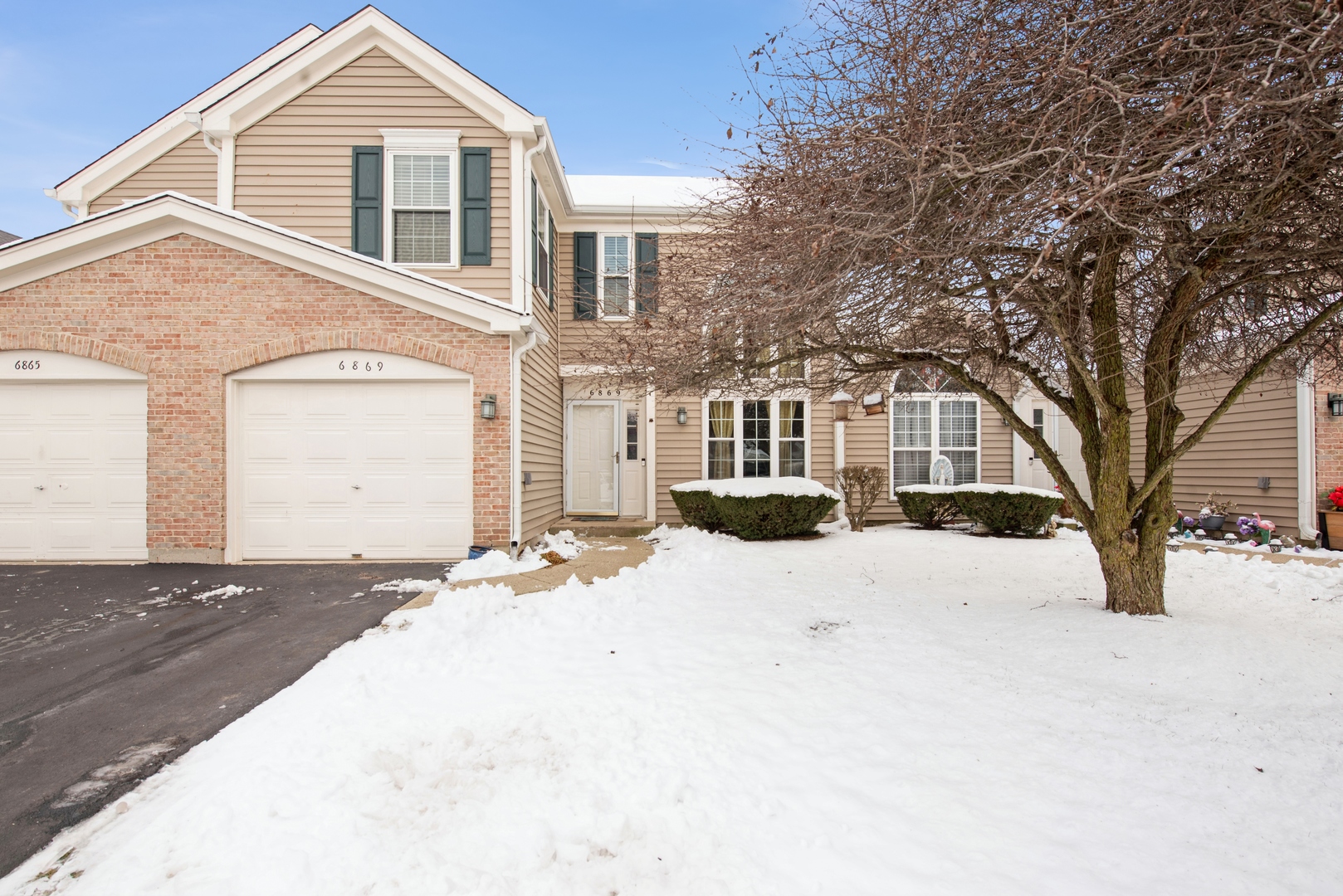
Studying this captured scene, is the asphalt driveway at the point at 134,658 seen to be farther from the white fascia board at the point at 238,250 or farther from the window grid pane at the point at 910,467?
the window grid pane at the point at 910,467

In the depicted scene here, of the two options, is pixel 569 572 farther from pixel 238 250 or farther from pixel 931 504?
pixel 931 504

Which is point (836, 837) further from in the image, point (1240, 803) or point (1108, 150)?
point (1108, 150)

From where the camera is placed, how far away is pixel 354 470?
7594mm

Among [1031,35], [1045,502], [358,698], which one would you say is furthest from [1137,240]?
[1045,502]

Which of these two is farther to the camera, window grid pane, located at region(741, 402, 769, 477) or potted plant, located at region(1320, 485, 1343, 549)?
window grid pane, located at region(741, 402, 769, 477)

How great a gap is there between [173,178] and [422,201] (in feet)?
14.6

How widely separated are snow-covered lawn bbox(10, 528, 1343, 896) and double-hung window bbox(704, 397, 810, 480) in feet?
21.7

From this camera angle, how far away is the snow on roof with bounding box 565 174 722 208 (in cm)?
1124

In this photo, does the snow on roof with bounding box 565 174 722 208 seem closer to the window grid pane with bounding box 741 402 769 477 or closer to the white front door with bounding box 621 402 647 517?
the white front door with bounding box 621 402 647 517

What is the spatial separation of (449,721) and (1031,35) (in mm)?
4457

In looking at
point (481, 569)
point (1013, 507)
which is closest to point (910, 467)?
point (1013, 507)

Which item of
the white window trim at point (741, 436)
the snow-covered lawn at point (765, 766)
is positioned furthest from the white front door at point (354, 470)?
the white window trim at point (741, 436)

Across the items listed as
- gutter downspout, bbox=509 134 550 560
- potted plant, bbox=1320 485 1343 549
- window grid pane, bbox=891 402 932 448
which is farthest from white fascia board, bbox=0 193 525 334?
potted plant, bbox=1320 485 1343 549

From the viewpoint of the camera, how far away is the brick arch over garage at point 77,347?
7.25m
